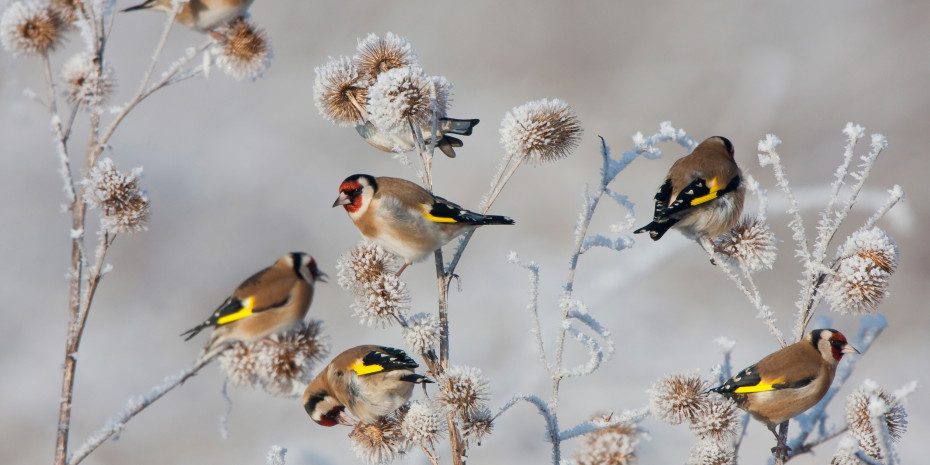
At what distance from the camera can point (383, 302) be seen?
5.22 feet

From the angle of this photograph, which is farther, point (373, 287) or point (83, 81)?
point (83, 81)

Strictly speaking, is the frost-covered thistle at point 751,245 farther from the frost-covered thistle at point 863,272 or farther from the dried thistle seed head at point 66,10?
the dried thistle seed head at point 66,10

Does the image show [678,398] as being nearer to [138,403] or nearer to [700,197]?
[700,197]

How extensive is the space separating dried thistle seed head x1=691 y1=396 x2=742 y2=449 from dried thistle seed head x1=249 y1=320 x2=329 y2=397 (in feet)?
2.52

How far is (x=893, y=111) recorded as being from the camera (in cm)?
693

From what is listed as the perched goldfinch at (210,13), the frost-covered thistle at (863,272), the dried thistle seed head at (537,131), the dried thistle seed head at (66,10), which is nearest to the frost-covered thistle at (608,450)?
the frost-covered thistle at (863,272)

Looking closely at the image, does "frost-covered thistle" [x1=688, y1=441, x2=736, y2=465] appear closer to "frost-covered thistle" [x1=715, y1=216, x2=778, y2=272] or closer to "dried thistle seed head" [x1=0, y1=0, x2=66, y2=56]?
"frost-covered thistle" [x1=715, y1=216, x2=778, y2=272]

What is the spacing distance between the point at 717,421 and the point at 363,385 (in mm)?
774

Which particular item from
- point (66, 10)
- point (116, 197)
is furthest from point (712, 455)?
point (66, 10)

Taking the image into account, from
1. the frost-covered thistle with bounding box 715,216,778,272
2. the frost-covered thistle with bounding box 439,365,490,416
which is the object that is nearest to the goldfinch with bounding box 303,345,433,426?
the frost-covered thistle with bounding box 439,365,490,416

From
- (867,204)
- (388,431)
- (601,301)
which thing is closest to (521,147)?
(388,431)

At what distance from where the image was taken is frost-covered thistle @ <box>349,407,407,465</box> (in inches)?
65.1

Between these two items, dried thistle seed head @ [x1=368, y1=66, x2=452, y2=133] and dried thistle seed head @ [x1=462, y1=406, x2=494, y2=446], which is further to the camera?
dried thistle seed head @ [x1=368, y1=66, x2=452, y2=133]

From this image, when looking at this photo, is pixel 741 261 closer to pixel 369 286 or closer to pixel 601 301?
pixel 369 286
